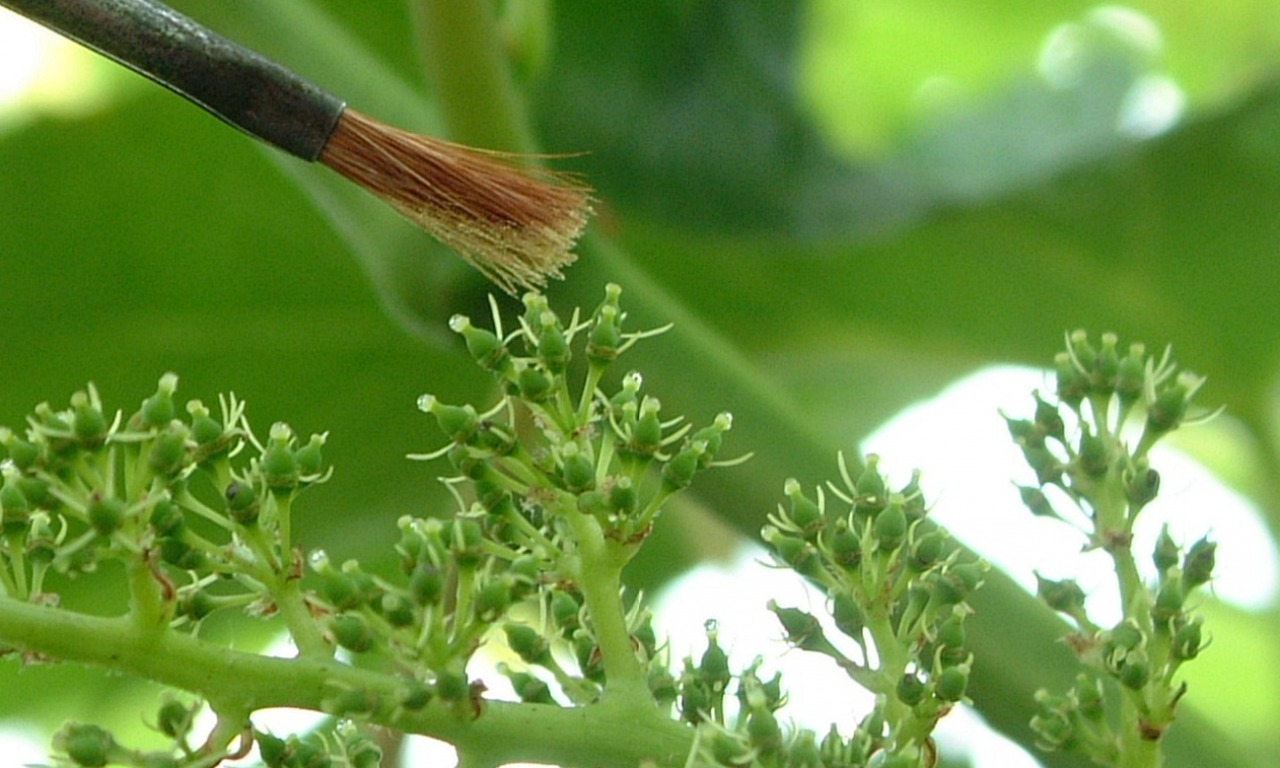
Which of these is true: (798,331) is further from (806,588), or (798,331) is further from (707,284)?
(806,588)

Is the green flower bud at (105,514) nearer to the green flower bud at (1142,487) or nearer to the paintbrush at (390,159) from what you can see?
the paintbrush at (390,159)

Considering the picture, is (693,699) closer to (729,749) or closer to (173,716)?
(729,749)

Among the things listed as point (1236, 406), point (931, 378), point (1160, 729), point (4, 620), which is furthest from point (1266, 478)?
point (4, 620)

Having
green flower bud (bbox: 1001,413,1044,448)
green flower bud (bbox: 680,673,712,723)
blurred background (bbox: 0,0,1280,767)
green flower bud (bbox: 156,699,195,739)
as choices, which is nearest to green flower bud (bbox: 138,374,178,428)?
green flower bud (bbox: 156,699,195,739)

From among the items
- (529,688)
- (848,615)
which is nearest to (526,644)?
(529,688)

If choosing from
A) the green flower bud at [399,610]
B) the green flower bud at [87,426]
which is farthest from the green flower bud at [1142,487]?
the green flower bud at [87,426]

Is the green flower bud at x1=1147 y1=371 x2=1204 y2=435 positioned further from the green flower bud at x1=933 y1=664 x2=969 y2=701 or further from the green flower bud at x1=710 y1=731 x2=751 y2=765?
the green flower bud at x1=710 y1=731 x2=751 y2=765
